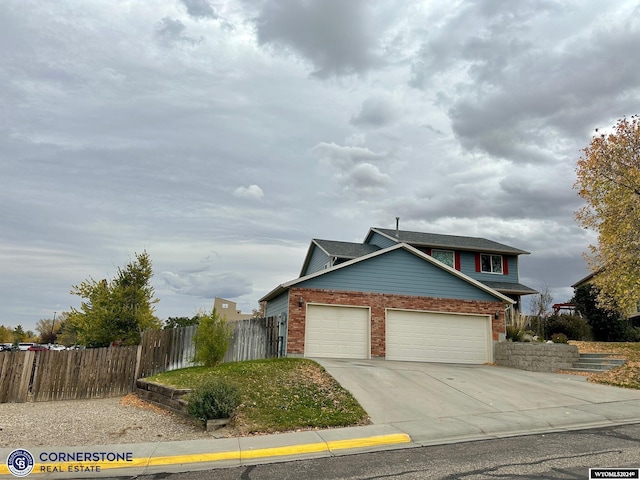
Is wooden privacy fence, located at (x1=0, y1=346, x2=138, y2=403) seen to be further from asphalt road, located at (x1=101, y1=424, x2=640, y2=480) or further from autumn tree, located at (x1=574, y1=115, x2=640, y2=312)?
autumn tree, located at (x1=574, y1=115, x2=640, y2=312)

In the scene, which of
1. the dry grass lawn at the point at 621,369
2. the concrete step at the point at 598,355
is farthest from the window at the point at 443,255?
the concrete step at the point at 598,355

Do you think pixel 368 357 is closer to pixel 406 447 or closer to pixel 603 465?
pixel 406 447

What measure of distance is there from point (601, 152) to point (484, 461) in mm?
18277

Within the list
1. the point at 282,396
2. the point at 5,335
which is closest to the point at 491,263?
the point at 282,396

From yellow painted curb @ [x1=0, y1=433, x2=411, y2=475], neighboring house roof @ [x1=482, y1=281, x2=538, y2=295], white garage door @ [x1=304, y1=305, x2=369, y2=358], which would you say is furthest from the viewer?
neighboring house roof @ [x1=482, y1=281, x2=538, y2=295]

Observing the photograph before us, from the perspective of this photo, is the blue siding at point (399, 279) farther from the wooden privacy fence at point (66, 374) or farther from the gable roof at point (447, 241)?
the gable roof at point (447, 241)

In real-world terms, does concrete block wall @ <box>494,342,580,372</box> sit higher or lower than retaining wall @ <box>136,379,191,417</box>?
higher

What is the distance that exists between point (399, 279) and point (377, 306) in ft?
5.55

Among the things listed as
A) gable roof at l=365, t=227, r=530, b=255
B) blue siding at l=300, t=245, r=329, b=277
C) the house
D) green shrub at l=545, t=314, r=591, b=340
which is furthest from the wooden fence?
green shrub at l=545, t=314, r=591, b=340

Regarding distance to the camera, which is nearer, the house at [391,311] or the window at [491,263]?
the house at [391,311]

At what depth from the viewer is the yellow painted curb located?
24.9ft

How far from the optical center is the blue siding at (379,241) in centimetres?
3002

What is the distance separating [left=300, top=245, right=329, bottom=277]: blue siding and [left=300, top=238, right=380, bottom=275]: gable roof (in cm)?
32

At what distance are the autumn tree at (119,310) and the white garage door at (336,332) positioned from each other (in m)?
10.5
